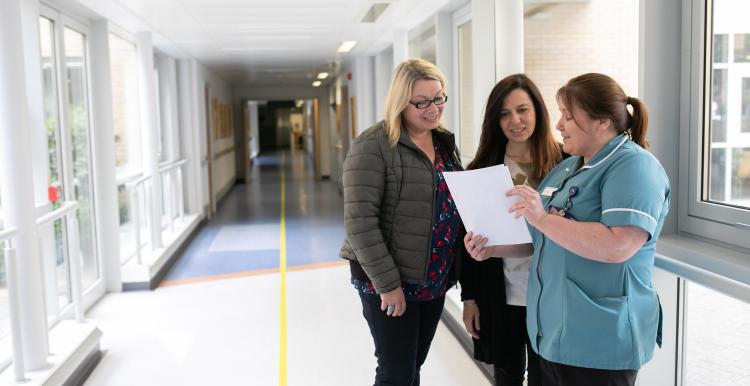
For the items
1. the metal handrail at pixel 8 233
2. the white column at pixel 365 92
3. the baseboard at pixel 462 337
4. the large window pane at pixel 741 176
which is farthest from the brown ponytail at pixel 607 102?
the white column at pixel 365 92

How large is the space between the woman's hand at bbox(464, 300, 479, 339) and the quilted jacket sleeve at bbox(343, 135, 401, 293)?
13.5 inches

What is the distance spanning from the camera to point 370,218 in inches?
90.7

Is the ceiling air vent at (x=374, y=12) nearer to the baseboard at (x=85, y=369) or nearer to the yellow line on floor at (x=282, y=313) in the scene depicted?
the yellow line on floor at (x=282, y=313)

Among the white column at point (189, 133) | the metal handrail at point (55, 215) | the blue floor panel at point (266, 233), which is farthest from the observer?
the white column at point (189, 133)

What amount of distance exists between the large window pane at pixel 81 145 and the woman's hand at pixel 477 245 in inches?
167

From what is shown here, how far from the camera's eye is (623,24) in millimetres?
5699

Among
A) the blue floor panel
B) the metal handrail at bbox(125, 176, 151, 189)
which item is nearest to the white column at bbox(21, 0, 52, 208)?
the metal handrail at bbox(125, 176, 151, 189)

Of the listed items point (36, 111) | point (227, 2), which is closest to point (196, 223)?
point (227, 2)

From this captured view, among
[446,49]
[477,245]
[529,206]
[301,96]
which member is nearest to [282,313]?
[446,49]

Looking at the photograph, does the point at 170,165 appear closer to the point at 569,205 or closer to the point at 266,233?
the point at 266,233

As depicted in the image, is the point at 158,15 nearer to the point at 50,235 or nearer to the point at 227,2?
the point at 227,2

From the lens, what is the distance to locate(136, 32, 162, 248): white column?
275 inches

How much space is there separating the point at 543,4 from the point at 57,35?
3.83m

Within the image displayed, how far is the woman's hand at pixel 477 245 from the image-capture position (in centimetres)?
211
